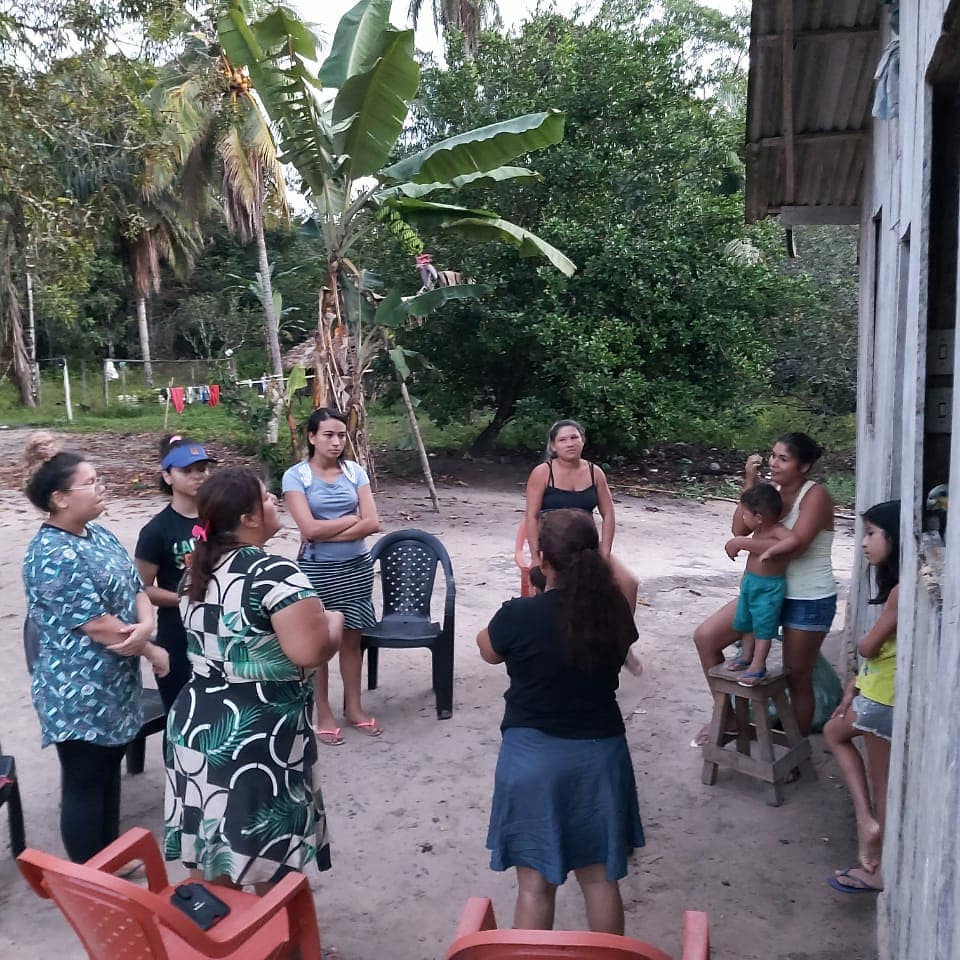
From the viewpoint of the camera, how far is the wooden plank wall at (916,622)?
1867 millimetres

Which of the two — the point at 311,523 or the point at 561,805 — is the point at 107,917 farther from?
the point at 311,523

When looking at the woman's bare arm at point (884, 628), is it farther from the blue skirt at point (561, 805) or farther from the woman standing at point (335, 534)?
the woman standing at point (335, 534)

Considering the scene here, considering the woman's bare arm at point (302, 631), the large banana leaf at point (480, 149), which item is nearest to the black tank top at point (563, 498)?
the woman's bare arm at point (302, 631)

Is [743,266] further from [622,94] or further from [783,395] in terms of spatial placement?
[783,395]

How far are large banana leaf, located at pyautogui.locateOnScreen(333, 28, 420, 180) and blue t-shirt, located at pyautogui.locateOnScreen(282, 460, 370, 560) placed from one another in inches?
169

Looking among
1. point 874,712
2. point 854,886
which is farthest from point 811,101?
point 854,886

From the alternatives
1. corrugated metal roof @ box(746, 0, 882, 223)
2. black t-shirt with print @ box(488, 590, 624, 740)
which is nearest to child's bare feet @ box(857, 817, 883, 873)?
black t-shirt with print @ box(488, 590, 624, 740)

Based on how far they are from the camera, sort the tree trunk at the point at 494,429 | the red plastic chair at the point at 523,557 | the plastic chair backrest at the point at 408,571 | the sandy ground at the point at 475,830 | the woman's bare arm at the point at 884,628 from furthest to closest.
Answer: the tree trunk at the point at 494,429 < the plastic chair backrest at the point at 408,571 < the red plastic chair at the point at 523,557 < the sandy ground at the point at 475,830 < the woman's bare arm at the point at 884,628

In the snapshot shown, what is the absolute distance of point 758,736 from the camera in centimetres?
435

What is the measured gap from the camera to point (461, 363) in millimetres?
15023

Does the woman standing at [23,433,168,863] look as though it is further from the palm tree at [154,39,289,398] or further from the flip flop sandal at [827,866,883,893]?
the palm tree at [154,39,289,398]

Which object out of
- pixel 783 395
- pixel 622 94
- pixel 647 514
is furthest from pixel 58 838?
pixel 783 395

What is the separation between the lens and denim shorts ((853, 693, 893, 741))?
3.32m

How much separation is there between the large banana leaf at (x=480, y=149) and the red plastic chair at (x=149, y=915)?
754 centimetres
